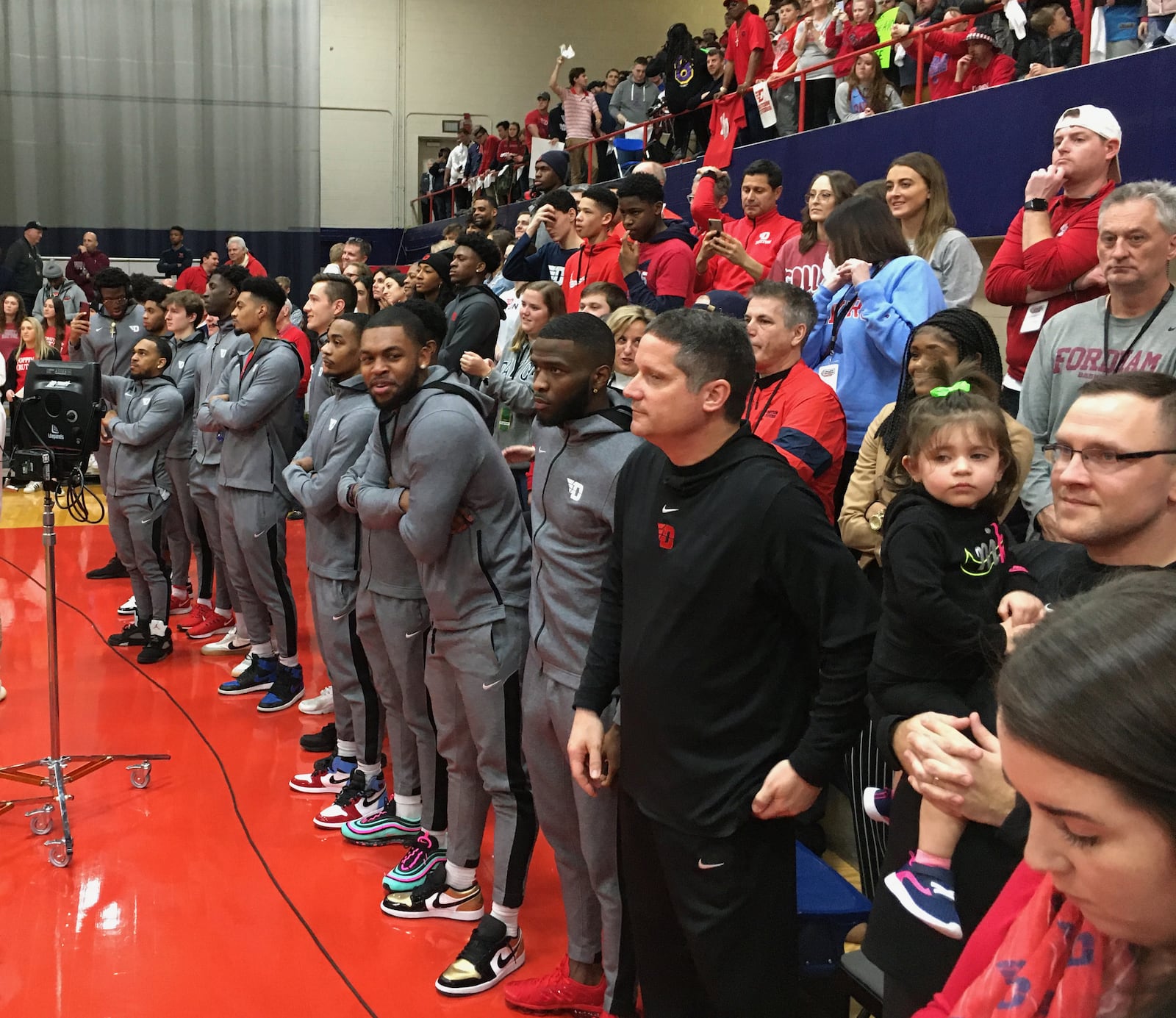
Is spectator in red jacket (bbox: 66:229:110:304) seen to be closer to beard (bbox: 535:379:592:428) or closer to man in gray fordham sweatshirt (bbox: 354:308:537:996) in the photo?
man in gray fordham sweatshirt (bbox: 354:308:537:996)

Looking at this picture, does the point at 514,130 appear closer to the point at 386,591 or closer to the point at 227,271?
the point at 227,271

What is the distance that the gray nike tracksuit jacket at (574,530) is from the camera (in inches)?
108

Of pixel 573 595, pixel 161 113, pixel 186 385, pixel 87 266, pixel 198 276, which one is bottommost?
pixel 573 595

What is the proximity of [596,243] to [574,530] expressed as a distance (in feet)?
9.39

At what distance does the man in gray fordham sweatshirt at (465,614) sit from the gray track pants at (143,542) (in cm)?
297

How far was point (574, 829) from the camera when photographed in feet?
9.55

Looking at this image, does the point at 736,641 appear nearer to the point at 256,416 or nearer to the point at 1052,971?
the point at 1052,971

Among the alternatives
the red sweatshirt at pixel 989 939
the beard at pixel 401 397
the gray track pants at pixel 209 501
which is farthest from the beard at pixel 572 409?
the gray track pants at pixel 209 501

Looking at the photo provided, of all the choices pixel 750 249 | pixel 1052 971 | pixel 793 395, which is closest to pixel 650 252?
pixel 750 249

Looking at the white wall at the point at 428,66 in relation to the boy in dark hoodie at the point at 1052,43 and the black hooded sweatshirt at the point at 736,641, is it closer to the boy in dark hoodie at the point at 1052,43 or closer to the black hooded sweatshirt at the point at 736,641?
the boy in dark hoodie at the point at 1052,43

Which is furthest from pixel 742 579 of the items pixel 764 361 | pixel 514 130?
pixel 514 130

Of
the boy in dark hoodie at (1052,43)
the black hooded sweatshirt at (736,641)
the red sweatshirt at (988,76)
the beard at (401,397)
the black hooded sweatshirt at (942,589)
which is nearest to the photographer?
the black hooded sweatshirt at (942,589)

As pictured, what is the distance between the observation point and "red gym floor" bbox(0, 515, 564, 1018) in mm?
3029

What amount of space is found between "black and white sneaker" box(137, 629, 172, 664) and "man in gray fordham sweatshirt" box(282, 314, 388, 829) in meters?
1.89
